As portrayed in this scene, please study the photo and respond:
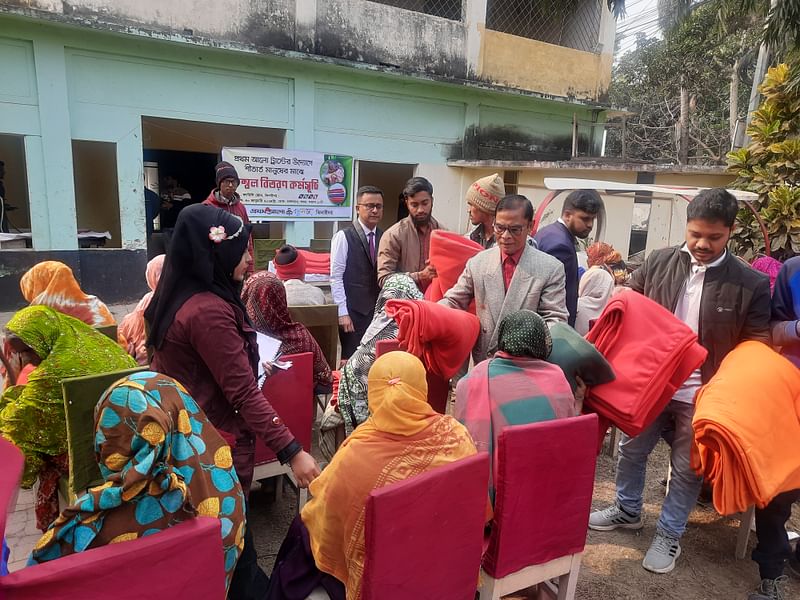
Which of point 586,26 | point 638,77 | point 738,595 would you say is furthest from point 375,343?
point 638,77

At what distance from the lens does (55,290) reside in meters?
3.14

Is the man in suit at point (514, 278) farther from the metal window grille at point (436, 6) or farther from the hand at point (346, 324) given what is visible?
the metal window grille at point (436, 6)

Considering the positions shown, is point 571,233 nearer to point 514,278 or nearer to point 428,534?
point 514,278

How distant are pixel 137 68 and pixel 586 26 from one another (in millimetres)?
9018

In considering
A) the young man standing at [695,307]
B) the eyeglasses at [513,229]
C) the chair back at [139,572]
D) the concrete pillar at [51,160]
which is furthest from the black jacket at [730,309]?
the concrete pillar at [51,160]

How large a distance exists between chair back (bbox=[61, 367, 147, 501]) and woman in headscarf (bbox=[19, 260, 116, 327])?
5.10 ft

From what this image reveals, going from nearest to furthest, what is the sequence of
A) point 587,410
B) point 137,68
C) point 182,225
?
point 182,225, point 587,410, point 137,68

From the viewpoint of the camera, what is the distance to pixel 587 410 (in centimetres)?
230

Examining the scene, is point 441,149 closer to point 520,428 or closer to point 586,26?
point 586,26

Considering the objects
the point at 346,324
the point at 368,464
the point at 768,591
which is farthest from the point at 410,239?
the point at 768,591

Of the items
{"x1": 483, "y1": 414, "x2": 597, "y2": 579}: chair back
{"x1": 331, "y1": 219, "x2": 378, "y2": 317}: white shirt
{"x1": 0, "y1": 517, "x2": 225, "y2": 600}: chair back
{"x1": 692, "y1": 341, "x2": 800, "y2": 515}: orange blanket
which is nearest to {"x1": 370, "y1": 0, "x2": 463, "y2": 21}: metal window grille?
{"x1": 331, "y1": 219, "x2": 378, "y2": 317}: white shirt

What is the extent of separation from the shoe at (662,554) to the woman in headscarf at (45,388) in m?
→ 2.54

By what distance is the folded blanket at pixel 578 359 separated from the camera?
215 cm

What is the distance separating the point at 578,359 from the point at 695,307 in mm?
728
